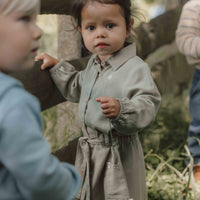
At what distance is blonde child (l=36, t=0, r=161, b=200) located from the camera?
183cm

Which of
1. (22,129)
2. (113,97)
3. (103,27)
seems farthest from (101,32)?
(22,129)

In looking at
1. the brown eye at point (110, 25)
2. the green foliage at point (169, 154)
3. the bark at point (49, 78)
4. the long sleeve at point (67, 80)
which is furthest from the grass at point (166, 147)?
the brown eye at point (110, 25)

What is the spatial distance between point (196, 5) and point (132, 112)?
1.87m

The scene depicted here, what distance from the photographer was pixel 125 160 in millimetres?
1967

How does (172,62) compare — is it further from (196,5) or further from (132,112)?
(132,112)

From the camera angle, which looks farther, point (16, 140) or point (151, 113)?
point (151, 113)

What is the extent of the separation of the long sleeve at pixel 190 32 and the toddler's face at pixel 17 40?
218 cm

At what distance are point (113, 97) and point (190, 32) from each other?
5.26 ft

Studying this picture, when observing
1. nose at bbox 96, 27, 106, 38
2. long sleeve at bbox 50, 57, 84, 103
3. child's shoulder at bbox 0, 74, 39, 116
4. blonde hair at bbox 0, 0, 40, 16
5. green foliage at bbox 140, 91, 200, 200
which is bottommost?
green foliage at bbox 140, 91, 200, 200

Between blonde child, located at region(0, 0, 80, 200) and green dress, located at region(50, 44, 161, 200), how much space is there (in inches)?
27.5

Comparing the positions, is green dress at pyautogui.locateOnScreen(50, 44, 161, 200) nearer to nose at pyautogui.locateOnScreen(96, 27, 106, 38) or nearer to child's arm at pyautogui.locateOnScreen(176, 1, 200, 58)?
nose at pyautogui.locateOnScreen(96, 27, 106, 38)

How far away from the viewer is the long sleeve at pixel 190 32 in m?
3.14

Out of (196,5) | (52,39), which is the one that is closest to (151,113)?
(196,5)

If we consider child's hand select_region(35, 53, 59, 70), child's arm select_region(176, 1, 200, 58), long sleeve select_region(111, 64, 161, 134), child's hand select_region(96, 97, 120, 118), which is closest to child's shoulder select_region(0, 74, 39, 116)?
child's hand select_region(96, 97, 120, 118)
